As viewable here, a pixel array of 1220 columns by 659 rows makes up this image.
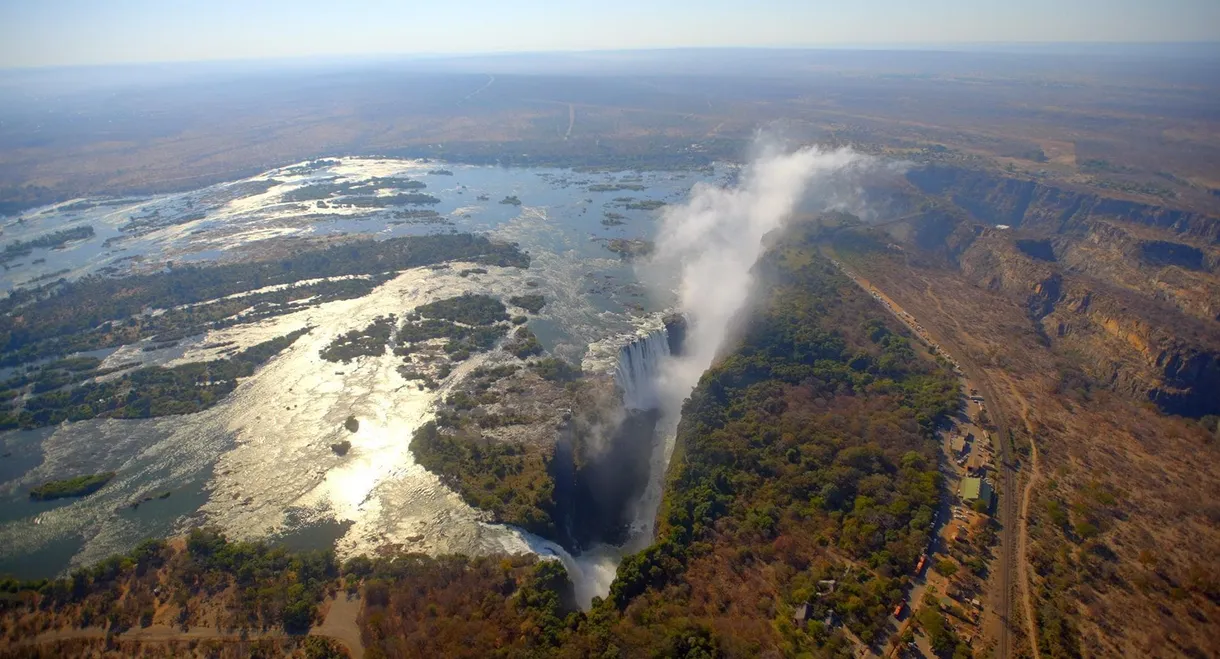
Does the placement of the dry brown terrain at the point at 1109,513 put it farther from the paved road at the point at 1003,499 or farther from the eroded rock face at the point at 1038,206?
the eroded rock face at the point at 1038,206

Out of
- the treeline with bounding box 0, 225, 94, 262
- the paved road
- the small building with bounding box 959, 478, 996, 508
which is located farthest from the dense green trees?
the treeline with bounding box 0, 225, 94, 262

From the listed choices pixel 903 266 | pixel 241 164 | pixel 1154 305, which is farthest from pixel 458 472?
pixel 241 164

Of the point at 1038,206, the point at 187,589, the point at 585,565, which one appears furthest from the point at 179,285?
the point at 1038,206

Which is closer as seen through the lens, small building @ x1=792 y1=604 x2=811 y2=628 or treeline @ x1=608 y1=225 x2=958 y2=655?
small building @ x1=792 y1=604 x2=811 y2=628

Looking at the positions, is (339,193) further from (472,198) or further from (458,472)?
(458,472)

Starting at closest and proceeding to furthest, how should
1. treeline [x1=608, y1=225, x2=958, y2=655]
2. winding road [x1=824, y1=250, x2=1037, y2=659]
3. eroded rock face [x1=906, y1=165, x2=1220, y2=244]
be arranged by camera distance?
winding road [x1=824, y1=250, x2=1037, y2=659] → treeline [x1=608, y1=225, x2=958, y2=655] → eroded rock face [x1=906, y1=165, x2=1220, y2=244]

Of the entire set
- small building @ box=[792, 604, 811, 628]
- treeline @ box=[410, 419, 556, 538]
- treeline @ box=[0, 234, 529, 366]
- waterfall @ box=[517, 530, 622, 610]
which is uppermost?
treeline @ box=[0, 234, 529, 366]

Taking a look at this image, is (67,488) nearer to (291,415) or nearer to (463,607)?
(291,415)

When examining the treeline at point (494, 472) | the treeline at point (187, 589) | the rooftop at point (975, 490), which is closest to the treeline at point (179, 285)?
the treeline at point (187, 589)

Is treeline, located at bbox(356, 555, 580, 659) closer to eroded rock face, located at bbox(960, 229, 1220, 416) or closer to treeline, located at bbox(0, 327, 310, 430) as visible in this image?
treeline, located at bbox(0, 327, 310, 430)
